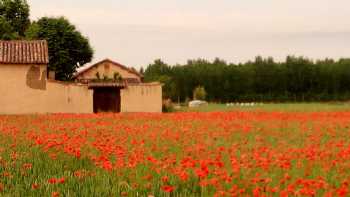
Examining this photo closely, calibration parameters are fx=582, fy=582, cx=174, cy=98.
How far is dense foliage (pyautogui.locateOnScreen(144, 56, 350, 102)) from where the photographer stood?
349 feet

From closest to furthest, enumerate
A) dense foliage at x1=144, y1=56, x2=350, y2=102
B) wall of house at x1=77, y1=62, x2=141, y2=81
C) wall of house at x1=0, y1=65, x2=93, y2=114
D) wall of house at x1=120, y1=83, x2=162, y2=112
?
wall of house at x1=0, y1=65, x2=93, y2=114
wall of house at x1=120, y1=83, x2=162, y2=112
wall of house at x1=77, y1=62, x2=141, y2=81
dense foliage at x1=144, y1=56, x2=350, y2=102

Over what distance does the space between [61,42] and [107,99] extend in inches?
801

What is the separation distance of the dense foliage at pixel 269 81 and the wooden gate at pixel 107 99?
6233 cm

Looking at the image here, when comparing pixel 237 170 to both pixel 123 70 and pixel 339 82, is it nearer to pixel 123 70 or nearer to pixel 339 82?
pixel 123 70

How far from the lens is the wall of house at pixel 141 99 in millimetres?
40438

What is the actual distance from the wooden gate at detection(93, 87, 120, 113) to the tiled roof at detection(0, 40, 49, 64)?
453cm

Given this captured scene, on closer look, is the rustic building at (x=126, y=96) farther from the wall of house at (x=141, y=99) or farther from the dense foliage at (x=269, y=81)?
the dense foliage at (x=269, y=81)

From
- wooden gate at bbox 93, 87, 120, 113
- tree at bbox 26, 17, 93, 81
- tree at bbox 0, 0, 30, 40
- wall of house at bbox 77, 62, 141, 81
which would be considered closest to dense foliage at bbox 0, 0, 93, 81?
tree at bbox 26, 17, 93, 81

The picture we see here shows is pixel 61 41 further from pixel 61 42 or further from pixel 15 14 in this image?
pixel 15 14

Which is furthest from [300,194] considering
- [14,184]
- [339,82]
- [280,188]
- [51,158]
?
[339,82]

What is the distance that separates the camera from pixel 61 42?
59469mm

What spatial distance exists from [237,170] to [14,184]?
328cm

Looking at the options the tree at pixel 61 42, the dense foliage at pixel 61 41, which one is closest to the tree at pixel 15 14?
the dense foliage at pixel 61 41

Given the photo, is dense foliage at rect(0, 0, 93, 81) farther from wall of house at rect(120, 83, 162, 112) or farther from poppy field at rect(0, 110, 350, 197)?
poppy field at rect(0, 110, 350, 197)
